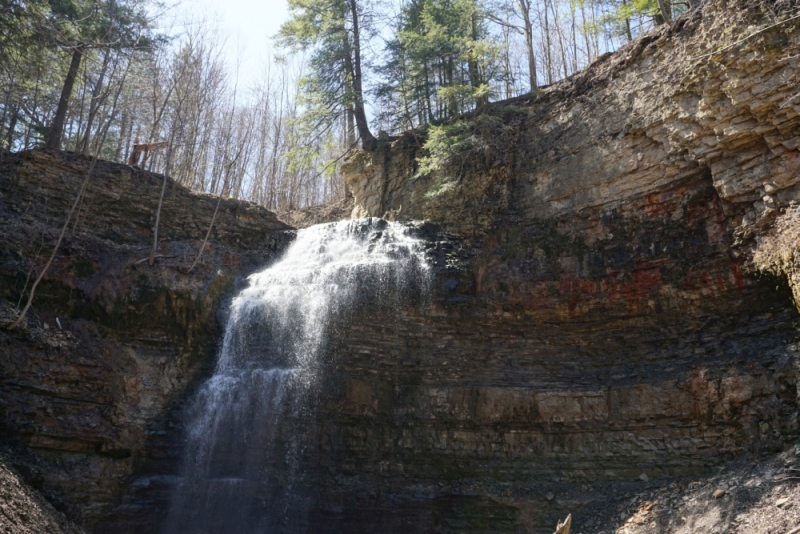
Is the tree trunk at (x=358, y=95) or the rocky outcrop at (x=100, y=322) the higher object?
the tree trunk at (x=358, y=95)

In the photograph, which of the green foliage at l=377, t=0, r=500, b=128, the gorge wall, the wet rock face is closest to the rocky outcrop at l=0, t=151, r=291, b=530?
the gorge wall

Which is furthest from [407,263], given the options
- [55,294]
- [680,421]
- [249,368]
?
[55,294]

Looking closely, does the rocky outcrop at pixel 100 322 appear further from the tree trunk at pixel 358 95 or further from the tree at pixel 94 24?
the tree trunk at pixel 358 95

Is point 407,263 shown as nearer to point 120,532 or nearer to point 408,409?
point 408,409

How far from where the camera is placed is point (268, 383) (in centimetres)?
1339

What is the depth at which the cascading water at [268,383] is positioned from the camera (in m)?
12.3

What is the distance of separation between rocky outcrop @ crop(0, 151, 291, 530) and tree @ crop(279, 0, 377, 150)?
21.3 feet

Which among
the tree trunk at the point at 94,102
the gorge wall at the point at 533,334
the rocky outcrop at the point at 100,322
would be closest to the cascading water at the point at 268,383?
the gorge wall at the point at 533,334

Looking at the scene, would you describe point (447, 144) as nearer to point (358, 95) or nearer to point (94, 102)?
point (358, 95)

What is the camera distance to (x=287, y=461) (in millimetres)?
12961

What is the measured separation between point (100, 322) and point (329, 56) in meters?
13.6

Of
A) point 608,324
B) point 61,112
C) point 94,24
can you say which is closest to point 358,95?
point 94,24

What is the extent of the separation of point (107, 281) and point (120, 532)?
5.95m

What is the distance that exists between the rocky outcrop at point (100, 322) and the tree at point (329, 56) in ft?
21.3
